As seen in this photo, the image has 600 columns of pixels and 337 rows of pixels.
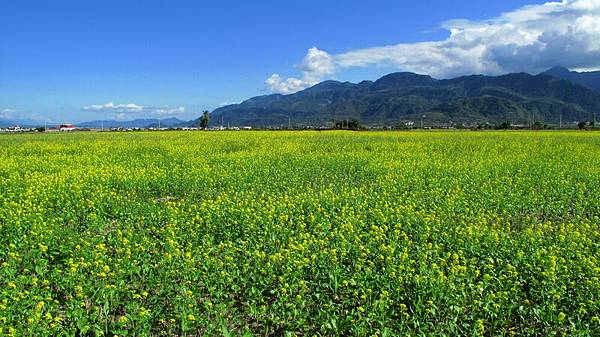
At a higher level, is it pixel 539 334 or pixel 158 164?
pixel 158 164

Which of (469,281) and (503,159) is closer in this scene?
(469,281)

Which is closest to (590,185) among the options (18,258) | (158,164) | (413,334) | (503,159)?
(503,159)

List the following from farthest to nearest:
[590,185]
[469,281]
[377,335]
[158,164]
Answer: [158,164], [590,185], [469,281], [377,335]

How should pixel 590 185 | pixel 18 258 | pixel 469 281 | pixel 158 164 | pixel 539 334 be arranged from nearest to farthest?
pixel 539 334
pixel 469 281
pixel 18 258
pixel 590 185
pixel 158 164

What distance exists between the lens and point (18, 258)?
7.68 metres

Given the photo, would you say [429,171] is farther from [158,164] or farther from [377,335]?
[377,335]

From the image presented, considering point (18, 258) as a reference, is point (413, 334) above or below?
below

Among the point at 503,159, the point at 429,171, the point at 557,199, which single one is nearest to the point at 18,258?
the point at 557,199

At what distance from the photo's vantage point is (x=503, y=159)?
913 inches

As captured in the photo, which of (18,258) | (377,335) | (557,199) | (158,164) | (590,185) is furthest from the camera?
(158,164)

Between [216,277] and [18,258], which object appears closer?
[216,277]

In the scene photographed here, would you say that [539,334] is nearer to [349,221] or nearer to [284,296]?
[284,296]

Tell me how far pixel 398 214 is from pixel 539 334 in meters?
4.83

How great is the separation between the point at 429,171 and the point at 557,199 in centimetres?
568
